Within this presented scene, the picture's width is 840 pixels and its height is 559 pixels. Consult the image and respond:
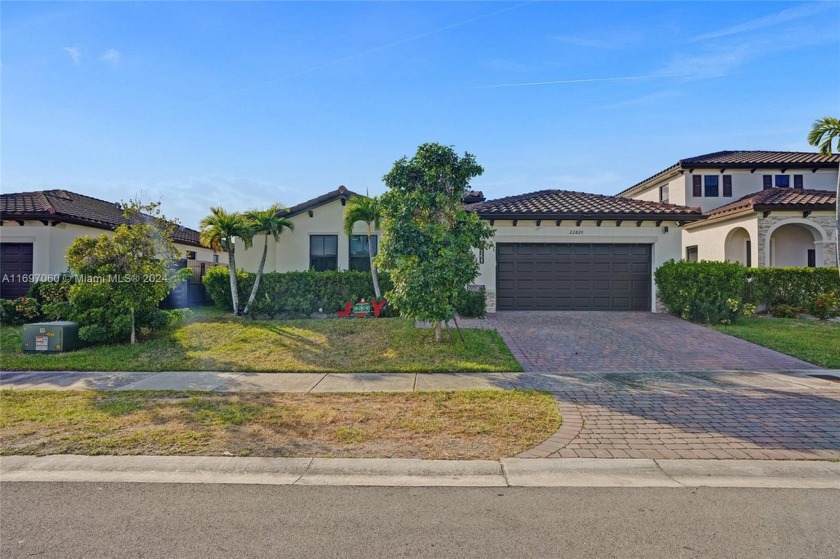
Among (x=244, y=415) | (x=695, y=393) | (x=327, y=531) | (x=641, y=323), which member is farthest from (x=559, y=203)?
(x=327, y=531)

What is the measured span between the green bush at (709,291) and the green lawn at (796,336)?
0.47 meters

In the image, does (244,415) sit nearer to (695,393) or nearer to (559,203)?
(695,393)

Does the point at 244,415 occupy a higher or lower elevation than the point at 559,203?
lower

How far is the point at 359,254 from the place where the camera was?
18.0 meters

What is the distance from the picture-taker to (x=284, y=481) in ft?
14.3

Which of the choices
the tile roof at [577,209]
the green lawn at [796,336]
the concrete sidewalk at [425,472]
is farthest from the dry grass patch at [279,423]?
the tile roof at [577,209]

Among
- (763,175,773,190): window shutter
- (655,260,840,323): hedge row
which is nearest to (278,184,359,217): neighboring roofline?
(655,260,840,323): hedge row

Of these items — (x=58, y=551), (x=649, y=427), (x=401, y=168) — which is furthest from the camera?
(x=401, y=168)

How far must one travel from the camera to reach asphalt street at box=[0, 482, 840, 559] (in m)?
3.25

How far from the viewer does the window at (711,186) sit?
2328cm

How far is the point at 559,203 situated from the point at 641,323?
5.18 m

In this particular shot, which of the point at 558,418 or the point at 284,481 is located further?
the point at 558,418

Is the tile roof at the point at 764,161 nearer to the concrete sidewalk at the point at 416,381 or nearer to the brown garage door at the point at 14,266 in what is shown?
the concrete sidewalk at the point at 416,381

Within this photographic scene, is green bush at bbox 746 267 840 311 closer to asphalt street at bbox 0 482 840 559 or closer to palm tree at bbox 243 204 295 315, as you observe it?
asphalt street at bbox 0 482 840 559
